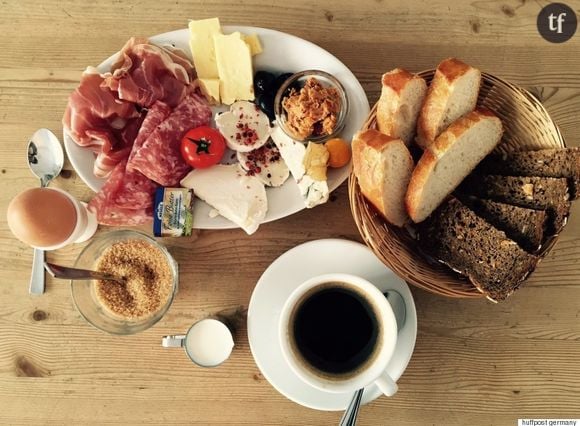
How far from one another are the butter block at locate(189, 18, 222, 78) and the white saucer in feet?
1.63

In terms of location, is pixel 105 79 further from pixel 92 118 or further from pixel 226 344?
pixel 226 344

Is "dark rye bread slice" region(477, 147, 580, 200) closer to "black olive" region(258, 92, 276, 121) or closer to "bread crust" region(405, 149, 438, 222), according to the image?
"bread crust" region(405, 149, 438, 222)

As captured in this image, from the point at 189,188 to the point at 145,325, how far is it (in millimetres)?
332

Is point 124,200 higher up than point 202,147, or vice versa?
point 202,147

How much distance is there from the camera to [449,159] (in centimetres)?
110

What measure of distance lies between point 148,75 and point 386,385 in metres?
0.87

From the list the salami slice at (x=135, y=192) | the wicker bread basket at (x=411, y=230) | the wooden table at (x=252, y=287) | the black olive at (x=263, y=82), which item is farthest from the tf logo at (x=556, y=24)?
the salami slice at (x=135, y=192)

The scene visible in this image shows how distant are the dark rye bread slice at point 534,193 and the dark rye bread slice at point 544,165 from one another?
0.03 meters

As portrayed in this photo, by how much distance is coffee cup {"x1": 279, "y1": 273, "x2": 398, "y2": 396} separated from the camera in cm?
108

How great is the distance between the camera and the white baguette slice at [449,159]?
3.55 feet

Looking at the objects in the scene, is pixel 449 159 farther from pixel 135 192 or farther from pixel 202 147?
pixel 135 192

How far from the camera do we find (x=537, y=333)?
4.18 feet

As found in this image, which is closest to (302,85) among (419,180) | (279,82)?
(279,82)

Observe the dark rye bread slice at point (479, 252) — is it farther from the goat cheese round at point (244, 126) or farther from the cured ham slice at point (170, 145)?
the cured ham slice at point (170, 145)
